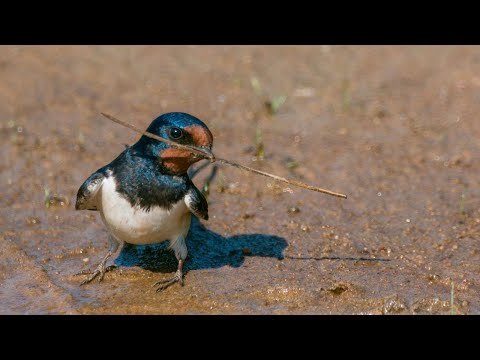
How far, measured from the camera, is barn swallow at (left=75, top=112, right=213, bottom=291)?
4.70 m

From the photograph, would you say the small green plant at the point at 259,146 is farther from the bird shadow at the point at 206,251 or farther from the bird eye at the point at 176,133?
the bird eye at the point at 176,133

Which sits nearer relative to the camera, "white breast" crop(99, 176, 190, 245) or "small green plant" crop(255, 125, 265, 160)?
"white breast" crop(99, 176, 190, 245)

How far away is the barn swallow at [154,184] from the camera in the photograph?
470 cm

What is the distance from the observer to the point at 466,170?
22.1 ft

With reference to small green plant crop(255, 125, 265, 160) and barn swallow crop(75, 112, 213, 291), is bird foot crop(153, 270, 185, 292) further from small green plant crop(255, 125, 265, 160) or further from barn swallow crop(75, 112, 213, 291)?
small green plant crop(255, 125, 265, 160)

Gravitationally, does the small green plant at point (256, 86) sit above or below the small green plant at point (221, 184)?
above

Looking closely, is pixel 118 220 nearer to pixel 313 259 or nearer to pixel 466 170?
pixel 313 259

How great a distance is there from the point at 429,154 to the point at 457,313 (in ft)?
8.09

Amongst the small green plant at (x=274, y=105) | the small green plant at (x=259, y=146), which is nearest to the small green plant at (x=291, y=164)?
the small green plant at (x=259, y=146)

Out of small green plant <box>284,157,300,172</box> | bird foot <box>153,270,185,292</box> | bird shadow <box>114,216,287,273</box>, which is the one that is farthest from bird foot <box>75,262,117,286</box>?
small green plant <box>284,157,300,172</box>

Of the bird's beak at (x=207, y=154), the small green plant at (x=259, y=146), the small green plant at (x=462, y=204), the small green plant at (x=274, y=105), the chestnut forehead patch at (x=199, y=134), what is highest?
the small green plant at (x=274, y=105)

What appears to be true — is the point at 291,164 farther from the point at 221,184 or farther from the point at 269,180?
the point at 221,184

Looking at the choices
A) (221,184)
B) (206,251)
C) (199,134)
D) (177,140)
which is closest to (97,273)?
(206,251)

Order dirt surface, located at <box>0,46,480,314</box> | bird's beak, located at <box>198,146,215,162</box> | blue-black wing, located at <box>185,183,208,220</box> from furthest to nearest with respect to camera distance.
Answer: dirt surface, located at <box>0,46,480,314</box> < blue-black wing, located at <box>185,183,208,220</box> < bird's beak, located at <box>198,146,215,162</box>
